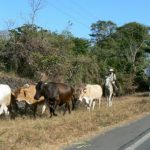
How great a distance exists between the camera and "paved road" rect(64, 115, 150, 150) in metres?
14.1

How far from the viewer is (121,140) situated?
15539 mm

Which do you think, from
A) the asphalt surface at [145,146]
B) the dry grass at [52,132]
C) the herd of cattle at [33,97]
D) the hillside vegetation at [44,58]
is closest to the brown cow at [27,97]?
the herd of cattle at [33,97]

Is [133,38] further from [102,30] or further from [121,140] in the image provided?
[121,140]

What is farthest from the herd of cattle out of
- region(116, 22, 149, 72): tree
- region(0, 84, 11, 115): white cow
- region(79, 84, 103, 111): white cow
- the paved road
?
region(116, 22, 149, 72): tree

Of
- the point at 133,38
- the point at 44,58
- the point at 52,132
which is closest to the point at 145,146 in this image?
the point at 52,132

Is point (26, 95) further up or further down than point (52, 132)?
further up

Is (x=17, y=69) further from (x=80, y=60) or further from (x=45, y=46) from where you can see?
(x=80, y=60)

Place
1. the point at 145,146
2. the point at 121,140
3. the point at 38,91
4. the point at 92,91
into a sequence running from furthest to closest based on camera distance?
the point at 92,91, the point at 38,91, the point at 121,140, the point at 145,146

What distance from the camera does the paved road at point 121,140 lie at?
1409cm

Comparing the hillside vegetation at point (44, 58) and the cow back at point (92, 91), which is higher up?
the hillside vegetation at point (44, 58)

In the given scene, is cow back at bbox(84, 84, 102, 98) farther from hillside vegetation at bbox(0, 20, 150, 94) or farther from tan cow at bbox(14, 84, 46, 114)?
tan cow at bbox(14, 84, 46, 114)

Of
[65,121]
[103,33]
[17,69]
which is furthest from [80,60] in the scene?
[103,33]

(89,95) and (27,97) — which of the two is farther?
(89,95)

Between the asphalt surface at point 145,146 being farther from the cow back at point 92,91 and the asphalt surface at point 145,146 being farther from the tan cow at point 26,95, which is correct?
the cow back at point 92,91
